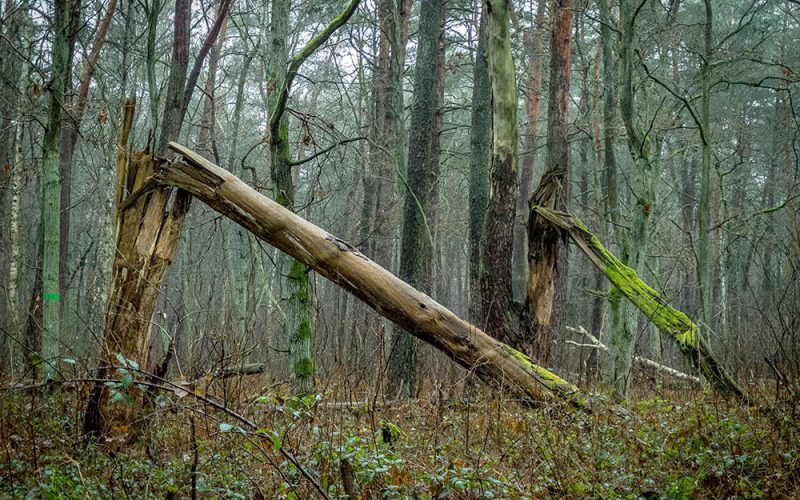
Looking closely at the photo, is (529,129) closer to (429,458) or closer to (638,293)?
(638,293)

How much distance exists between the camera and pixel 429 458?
436cm

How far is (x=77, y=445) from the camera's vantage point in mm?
4957

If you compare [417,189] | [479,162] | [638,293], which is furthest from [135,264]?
[479,162]

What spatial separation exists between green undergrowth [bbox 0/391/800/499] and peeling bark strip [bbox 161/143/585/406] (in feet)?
1.21

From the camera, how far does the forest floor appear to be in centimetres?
373

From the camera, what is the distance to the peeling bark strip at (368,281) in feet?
17.5

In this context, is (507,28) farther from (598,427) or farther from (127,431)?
(127,431)

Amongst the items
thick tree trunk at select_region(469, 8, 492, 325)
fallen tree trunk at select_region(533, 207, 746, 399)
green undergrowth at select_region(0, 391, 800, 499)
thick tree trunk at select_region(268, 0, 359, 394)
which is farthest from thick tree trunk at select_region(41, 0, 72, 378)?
thick tree trunk at select_region(469, 8, 492, 325)

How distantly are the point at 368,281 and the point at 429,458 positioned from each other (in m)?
1.62

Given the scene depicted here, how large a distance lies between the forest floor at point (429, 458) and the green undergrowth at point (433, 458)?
0.01 m

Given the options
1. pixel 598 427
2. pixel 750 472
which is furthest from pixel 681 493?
pixel 598 427

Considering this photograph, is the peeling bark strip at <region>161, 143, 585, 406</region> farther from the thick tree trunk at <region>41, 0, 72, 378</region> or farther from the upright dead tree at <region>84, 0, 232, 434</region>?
the thick tree trunk at <region>41, 0, 72, 378</region>

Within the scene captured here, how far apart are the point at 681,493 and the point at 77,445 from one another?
4.47m

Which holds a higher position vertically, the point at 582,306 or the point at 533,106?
the point at 533,106
